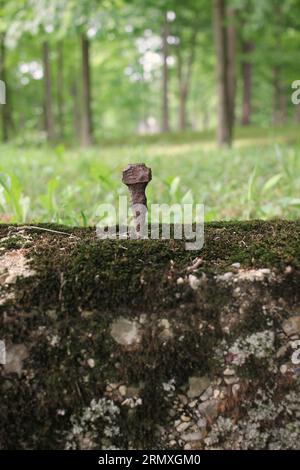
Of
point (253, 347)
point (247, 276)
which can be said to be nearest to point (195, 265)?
point (247, 276)

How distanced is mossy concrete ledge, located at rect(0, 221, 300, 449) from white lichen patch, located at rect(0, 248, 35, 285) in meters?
0.08

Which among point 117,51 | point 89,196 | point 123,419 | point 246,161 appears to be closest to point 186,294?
point 123,419

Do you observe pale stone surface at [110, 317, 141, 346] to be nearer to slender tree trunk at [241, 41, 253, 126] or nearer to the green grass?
the green grass

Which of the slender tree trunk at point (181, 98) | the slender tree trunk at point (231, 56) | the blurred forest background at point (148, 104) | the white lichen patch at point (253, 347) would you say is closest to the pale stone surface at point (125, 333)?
the white lichen patch at point (253, 347)

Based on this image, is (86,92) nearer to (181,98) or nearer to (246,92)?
(181,98)

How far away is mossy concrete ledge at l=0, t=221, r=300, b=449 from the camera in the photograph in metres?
1.61

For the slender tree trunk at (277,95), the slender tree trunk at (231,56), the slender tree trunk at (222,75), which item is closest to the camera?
the slender tree trunk at (222,75)

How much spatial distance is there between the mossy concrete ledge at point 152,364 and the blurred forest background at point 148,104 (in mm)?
1149

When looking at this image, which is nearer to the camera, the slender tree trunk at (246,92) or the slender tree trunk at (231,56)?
the slender tree trunk at (231,56)

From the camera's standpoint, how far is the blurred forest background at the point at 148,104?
4.27 m

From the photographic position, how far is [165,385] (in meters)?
1.63

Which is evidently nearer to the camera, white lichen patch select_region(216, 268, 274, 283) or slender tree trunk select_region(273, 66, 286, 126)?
white lichen patch select_region(216, 268, 274, 283)

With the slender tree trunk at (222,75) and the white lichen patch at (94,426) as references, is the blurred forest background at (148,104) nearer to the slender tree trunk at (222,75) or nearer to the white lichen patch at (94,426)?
the slender tree trunk at (222,75)

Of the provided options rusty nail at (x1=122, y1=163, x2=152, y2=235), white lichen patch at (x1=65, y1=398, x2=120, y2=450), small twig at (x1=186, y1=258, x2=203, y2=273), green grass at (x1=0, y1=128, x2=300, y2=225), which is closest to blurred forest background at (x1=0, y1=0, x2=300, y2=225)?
green grass at (x1=0, y1=128, x2=300, y2=225)
